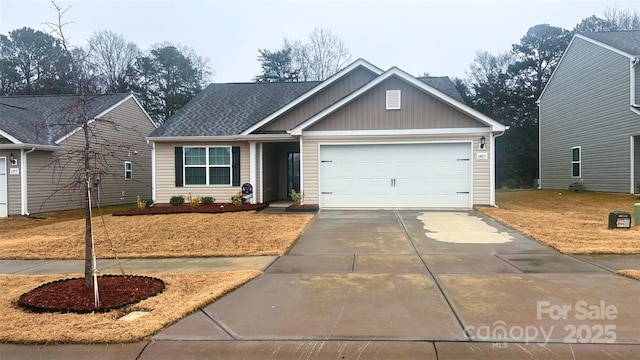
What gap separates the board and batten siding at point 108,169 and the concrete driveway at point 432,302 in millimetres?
10927

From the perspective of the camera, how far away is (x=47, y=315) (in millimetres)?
4785

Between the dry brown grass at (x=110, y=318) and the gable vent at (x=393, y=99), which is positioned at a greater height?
the gable vent at (x=393, y=99)

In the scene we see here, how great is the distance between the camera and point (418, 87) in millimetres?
14320

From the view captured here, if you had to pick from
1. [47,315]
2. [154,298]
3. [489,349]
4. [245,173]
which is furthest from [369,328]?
[245,173]

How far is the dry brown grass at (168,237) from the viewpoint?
8734 mm

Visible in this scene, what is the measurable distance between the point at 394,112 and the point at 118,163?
48.2 ft

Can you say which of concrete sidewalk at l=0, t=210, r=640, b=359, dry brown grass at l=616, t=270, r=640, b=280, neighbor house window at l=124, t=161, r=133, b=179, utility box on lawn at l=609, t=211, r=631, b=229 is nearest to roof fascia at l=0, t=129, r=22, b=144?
neighbor house window at l=124, t=161, r=133, b=179

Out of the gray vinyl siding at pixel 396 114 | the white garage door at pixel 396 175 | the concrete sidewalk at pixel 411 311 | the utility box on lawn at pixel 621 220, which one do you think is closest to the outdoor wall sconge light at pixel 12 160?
the concrete sidewalk at pixel 411 311

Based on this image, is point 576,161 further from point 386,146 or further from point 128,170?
point 128,170

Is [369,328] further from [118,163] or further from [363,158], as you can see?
[118,163]

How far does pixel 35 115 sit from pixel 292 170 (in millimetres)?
12617

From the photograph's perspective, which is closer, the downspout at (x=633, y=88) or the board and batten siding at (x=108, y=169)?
the board and batten siding at (x=108, y=169)

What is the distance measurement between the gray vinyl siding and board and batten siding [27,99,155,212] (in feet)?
24.6

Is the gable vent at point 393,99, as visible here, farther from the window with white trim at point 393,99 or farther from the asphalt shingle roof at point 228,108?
the asphalt shingle roof at point 228,108
